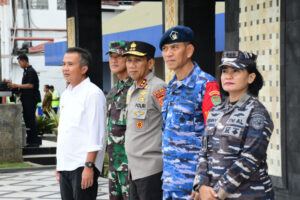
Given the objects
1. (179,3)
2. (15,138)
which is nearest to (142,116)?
(179,3)

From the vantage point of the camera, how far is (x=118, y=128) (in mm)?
4531

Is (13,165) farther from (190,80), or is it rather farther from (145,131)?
(190,80)

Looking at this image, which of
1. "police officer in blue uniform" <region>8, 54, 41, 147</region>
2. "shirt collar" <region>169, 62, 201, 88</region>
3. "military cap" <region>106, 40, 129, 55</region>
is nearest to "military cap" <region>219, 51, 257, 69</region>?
"shirt collar" <region>169, 62, 201, 88</region>

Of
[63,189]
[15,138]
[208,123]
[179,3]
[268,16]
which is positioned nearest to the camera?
[208,123]

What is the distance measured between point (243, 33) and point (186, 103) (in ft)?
8.64

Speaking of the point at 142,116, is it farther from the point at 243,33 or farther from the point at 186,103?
the point at 243,33

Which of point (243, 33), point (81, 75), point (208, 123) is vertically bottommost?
point (208, 123)

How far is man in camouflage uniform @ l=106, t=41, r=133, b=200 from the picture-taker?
4.51 metres

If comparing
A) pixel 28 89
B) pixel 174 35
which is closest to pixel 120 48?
pixel 174 35

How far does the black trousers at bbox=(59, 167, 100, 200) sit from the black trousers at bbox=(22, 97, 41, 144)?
703 cm

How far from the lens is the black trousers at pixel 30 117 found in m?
11.2

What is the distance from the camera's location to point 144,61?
4.23 m

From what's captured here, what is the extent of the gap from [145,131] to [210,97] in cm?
71

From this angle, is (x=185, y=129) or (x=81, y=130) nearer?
(x=185, y=129)
